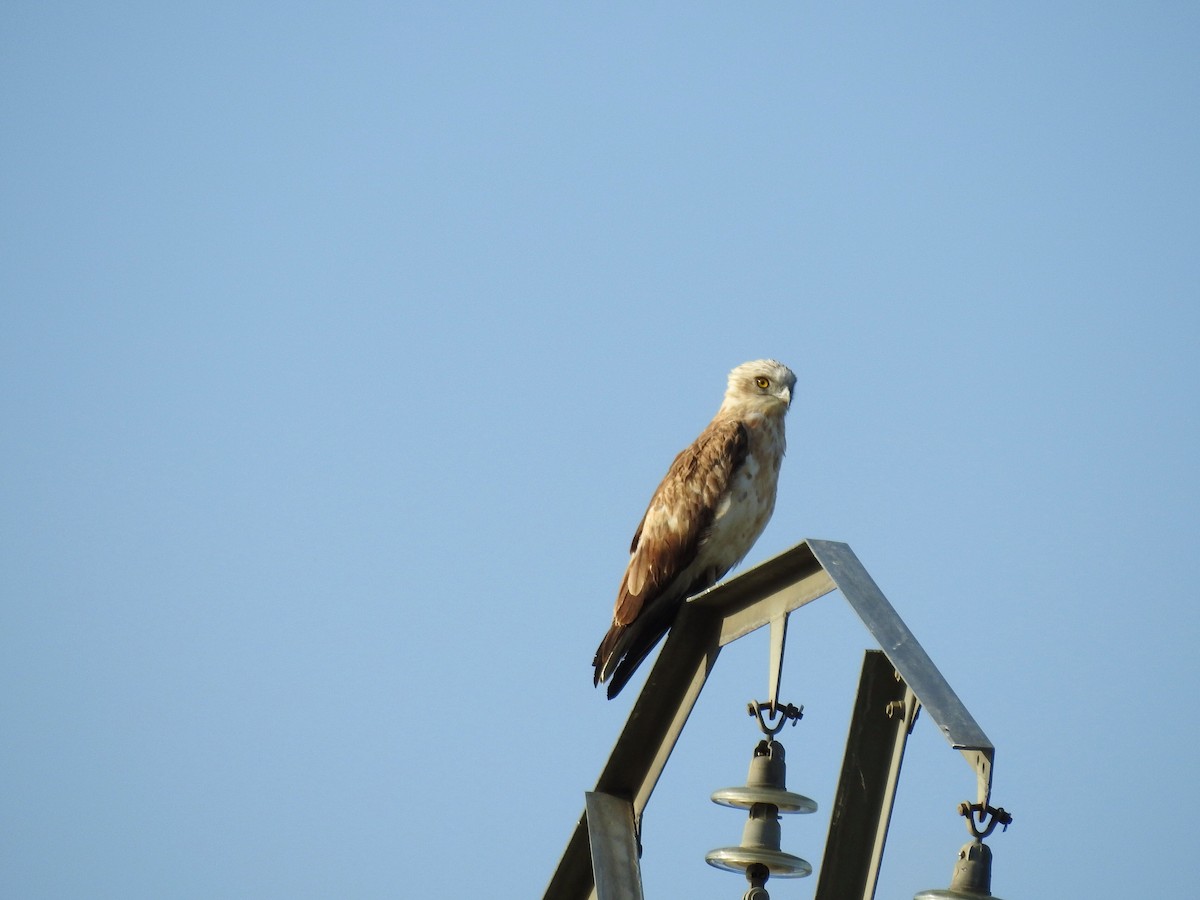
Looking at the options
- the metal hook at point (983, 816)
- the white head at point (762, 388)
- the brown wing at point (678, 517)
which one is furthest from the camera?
the white head at point (762, 388)

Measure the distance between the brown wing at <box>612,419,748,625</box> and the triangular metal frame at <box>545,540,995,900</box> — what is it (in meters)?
2.84

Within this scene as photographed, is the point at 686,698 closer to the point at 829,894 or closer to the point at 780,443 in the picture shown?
the point at 829,894

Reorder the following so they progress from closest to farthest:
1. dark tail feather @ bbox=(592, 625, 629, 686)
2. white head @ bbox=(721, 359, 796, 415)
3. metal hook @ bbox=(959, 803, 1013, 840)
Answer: metal hook @ bbox=(959, 803, 1013, 840) → dark tail feather @ bbox=(592, 625, 629, 686) → white head @ bbox=(721, 359, 796, 415)

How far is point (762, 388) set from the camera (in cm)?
904

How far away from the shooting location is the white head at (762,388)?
890 cm

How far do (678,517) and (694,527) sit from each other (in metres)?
0.11

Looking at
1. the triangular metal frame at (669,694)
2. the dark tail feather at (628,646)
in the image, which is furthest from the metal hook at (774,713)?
the dark tail feather at (628,646)

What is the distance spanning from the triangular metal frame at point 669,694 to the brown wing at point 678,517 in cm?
284

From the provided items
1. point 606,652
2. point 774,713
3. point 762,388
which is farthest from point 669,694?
point 762,388

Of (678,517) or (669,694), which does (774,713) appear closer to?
(669,694)

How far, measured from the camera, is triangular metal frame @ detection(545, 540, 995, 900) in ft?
14.4

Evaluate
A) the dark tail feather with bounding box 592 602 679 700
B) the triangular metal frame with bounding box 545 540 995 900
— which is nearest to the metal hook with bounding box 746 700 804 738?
the triangular metal frame with bounding box 545 540 995 900

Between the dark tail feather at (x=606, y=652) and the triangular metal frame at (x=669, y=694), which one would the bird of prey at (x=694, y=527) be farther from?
the triangular metal frame at (x=669, y=694)

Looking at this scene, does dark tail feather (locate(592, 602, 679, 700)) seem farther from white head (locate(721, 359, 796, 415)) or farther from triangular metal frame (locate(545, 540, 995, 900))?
triangular metal frame (locate(545, 540, 995, 900))
